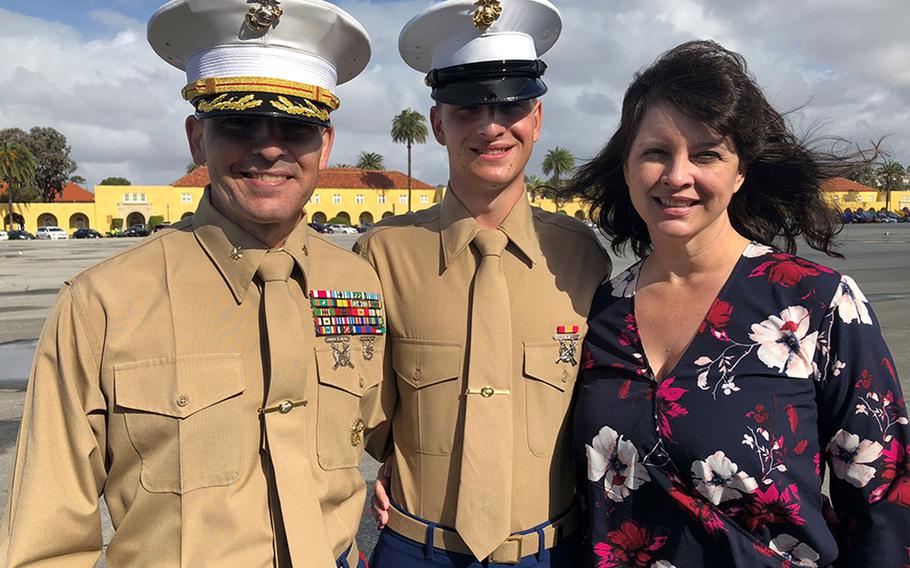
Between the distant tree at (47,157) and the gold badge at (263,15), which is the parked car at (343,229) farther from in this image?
the gold badge at (263,15)

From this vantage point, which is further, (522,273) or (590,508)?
(522,273)

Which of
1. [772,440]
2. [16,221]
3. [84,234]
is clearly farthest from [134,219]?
[772,440]

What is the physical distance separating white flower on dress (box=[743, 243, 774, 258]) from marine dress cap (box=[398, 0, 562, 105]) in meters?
0.95

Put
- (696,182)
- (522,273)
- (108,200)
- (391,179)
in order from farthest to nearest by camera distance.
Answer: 1. (391,179)
2. (108,200)
3. (522,273)
4. (696,182)

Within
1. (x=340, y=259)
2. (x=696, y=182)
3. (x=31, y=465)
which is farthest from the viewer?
(x=340, y=259)

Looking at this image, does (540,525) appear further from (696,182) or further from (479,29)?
(479,29)

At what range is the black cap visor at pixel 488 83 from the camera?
7.88 feet

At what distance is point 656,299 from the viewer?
2.28 m

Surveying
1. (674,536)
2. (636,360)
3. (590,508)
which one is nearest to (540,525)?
(590,508)

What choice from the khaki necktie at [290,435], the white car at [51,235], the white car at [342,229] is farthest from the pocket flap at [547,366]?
the white car at [51,235]

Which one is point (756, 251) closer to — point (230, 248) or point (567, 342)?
point (567, 342)

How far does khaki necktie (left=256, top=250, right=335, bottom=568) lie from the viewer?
1.76 meters

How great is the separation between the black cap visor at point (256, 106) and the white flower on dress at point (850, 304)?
5.27 feet

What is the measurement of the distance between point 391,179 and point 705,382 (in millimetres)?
68891
